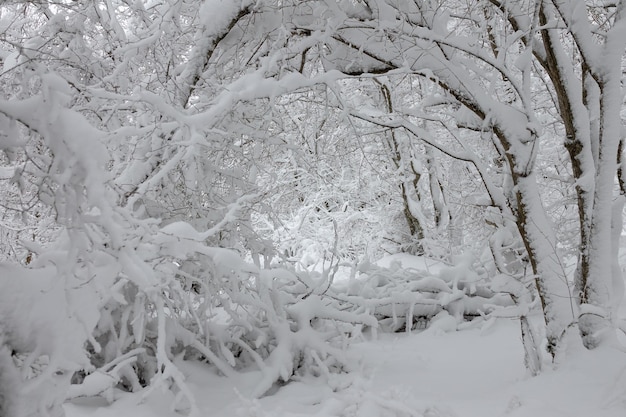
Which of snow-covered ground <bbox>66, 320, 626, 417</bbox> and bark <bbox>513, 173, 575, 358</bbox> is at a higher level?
bark <bbox>513, 173, 575, 358</bbox>

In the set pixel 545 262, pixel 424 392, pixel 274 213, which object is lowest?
pixel 424 392

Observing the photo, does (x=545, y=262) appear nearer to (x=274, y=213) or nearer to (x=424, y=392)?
(x=424, y=392)

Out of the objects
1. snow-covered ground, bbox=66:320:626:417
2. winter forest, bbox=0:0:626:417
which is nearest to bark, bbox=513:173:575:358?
winter forest, bbox=0:0:626:417

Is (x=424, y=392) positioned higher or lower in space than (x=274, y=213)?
lower

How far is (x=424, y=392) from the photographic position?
4.15m

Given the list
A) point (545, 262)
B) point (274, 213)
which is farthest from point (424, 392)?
point (274, 213)

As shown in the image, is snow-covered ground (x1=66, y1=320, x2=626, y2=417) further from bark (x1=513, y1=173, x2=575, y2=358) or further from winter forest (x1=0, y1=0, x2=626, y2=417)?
bark (x1=513, y1=173, x2=575, y2=358)

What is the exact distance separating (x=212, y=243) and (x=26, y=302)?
3.11m

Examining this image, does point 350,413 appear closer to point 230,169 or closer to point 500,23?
point 230,169

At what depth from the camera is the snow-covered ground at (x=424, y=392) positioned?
3441 mm

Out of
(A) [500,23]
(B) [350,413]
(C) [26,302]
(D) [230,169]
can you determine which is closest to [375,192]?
(A) [500,23]

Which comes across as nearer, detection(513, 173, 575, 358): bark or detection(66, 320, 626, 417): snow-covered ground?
detection(66, 320, 626, 417): snow-covered ground

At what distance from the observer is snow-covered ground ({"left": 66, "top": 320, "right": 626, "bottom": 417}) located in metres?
3.44

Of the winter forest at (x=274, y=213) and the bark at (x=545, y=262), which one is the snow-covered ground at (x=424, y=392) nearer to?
the winter forest at (x=274, y=213)
